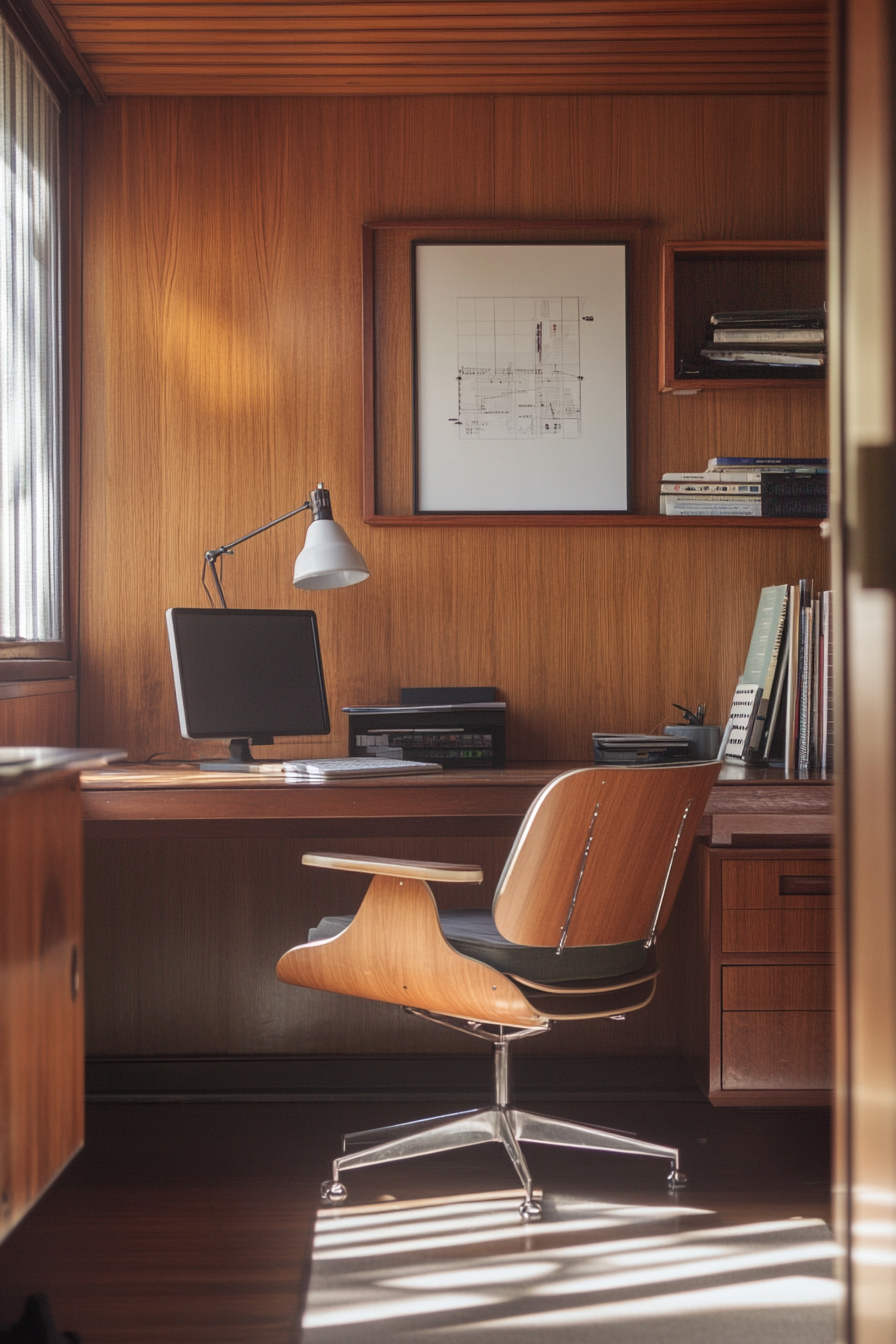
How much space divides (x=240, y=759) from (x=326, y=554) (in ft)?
1.78

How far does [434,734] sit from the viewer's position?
2.68m

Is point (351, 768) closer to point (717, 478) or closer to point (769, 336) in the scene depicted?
point (717, 478)

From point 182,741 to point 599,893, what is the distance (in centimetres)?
138

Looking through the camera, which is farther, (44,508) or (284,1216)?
(44,508)

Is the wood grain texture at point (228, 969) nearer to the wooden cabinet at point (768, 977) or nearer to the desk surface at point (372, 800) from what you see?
the desk surface at point (372, 800)

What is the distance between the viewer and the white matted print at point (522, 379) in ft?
9.78

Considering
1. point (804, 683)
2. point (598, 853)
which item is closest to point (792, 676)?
point (804, 683)

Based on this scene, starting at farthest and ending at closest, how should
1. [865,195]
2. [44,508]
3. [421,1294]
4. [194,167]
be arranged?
1. [194,167]
2. [44,508]
3. [421,1294]
4. [865,195]

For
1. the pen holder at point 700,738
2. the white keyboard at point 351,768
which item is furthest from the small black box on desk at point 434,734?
the pen holder at point 700,738

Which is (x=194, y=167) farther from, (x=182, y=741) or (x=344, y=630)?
(x=182, y=741)

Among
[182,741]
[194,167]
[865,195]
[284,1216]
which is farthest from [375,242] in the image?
[284,1216]

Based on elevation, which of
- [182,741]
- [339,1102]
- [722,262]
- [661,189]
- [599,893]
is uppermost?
[661,189]

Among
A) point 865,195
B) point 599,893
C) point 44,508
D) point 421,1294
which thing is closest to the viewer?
point 865,195

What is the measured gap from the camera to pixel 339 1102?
2801mm
